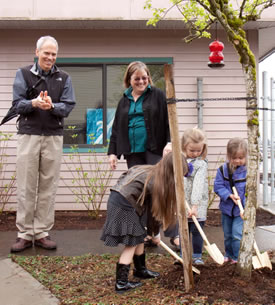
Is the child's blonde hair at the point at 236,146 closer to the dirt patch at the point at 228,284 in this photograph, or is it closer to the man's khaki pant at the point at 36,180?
the dirt patch at the point at 228,284

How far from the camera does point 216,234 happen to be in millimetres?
5207

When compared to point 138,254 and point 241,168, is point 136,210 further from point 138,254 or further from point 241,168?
point 241,168

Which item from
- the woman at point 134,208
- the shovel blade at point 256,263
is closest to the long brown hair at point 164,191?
the woman at point 134,208

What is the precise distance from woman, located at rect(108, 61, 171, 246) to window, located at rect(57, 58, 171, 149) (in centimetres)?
274

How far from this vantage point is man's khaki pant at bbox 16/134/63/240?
14.5 feet

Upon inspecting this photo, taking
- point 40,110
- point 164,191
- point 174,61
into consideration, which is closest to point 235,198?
point 164,191

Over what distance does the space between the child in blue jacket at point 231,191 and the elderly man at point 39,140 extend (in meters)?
1.74

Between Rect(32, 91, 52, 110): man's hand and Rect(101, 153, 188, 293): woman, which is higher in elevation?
Rect(32, 91, 52, 110): man's hand

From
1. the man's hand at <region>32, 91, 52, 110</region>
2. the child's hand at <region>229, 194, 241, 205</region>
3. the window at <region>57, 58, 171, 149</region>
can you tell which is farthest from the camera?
the window at <region>57, 58, 171, 149</region>

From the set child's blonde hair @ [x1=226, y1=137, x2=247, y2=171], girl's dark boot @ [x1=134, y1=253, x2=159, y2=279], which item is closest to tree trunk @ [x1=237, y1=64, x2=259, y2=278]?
child's blonde hair @ [x1=226, y1=137, x2=247, y2=171]

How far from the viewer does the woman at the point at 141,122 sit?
4.16 metres

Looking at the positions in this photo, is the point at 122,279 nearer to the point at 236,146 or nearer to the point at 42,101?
the point at 236,146

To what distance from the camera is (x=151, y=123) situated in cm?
416

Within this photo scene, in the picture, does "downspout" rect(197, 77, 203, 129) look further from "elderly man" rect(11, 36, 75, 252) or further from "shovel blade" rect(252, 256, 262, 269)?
"shovel blade" rect(252, 256, 262, 269)
